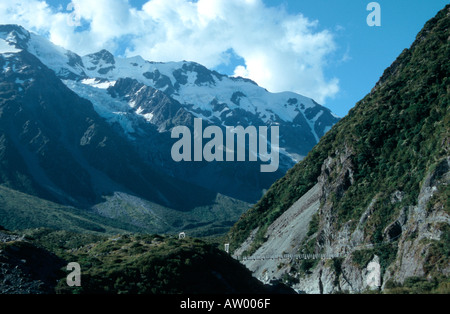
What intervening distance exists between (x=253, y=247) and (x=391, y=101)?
39808 mm

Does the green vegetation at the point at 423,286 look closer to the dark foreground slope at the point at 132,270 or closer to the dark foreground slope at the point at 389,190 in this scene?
the dark foreground slope at the point at 389,190

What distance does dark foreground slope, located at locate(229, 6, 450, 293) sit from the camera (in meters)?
61.4

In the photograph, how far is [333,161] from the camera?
318 feet

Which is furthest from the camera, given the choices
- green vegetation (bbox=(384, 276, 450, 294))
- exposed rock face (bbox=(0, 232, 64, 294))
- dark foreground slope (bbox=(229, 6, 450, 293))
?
dark foreground slope (bbox=(229, 6, 450, 293))

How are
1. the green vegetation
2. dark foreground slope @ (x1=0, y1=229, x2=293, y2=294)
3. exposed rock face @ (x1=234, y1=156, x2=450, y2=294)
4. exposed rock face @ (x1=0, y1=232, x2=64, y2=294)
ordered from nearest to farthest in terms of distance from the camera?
exposed rock face @ (x1=0, y1=232, x2=64, y2=294), the green vegetation, dark foreground slope @ (x1=0, y1=229, x2=293, y2=294), exposed rock face @ (x1=234, y1=156, x2=450, y2=294)

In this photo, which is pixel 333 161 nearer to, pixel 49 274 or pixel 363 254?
pixel 363 254

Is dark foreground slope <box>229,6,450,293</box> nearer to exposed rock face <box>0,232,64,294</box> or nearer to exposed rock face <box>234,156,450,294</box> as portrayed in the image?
exposed rock face <box>234,156,450,294</box>

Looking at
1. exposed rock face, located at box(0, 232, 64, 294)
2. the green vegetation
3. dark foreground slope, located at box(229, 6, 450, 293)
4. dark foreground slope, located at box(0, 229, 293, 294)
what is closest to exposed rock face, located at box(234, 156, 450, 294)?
dark foreground slope, located at box(229, 6, 450, 293)

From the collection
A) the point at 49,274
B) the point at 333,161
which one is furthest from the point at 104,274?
the point at 333,161

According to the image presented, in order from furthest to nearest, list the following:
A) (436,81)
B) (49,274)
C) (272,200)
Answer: (272,200) → (436,81) → (49,274)

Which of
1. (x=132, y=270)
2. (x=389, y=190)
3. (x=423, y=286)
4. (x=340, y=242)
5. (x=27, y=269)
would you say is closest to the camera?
(x=27, y=269)

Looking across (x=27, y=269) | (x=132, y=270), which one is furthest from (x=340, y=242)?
(x=27, y=269)

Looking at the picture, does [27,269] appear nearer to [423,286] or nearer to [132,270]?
[132,270]

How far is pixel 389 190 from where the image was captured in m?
73.8
